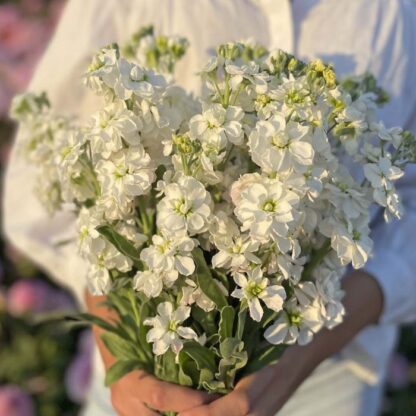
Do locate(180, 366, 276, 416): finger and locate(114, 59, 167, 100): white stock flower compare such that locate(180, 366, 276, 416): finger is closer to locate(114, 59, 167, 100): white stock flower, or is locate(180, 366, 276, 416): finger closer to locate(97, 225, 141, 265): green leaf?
locate(97, 225, 141, 265): green leaf

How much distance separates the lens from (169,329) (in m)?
0.80

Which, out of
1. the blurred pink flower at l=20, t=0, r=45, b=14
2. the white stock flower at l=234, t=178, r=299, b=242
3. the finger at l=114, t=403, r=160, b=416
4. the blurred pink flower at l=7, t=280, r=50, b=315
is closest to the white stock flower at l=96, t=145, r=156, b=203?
the white stock flower at l=234, t=178, r=299, b=242

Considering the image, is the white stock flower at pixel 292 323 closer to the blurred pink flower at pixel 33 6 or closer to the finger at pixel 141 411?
the finger at pixel 141 411

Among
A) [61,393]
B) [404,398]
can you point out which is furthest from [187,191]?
[404,398]

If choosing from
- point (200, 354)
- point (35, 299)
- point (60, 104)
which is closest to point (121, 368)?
point (200, 354)

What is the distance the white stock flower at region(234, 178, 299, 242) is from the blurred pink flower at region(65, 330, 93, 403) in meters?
1.44

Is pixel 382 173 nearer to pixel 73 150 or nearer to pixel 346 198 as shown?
pixel 346 198

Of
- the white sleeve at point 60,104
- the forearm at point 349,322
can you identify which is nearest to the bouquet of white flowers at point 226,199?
the forearm at point 349,322

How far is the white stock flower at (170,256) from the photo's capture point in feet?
2.42

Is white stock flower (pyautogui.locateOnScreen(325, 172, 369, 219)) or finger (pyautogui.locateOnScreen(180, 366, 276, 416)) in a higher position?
white stock flower (pyautogui.locateOnScreen(325, 172, 369, 219))

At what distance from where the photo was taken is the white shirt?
3.83ft

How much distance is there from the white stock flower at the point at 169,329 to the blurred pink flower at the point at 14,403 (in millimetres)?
1376

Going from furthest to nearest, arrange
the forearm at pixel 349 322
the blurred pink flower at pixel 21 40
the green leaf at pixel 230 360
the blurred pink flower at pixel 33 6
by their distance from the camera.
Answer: the blurred pink flower at pixel 33 6, the blurred pink flower at pixel 21 40, the forearm at pixel 349 322, the green leaf at pixel 230 360

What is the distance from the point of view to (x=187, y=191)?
2.37 feet
